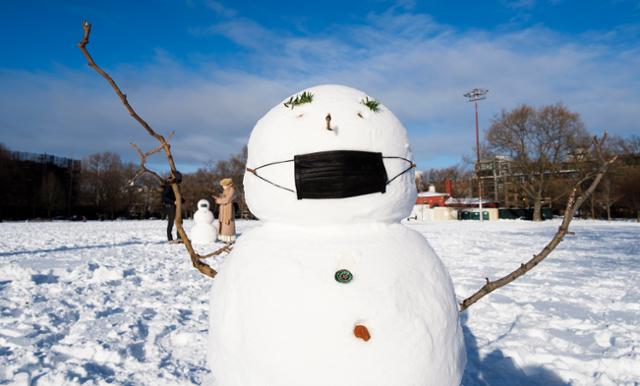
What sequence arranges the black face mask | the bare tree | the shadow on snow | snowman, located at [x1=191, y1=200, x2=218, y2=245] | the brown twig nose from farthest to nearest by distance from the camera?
1. the bare tree
2. snowman, located at [x1=191, y1=200, x2=218, y2=245]
3. the shadow on snow
4. the black face mask
5. the brown twig nose

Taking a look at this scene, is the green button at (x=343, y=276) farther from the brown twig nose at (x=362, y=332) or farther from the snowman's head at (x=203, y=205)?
the snowman's head at (x=203, y=205)

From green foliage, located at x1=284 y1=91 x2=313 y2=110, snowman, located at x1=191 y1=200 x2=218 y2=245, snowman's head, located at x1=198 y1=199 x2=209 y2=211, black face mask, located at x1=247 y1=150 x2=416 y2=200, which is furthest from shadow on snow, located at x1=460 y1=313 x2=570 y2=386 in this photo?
snowman's head, located at x1=198 y1=199 x2=209 y2=211

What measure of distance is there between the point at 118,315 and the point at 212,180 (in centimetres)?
4423

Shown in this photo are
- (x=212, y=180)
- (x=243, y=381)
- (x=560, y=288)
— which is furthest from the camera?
(x=212, y=180)

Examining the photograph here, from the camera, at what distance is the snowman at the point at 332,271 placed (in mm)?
1357

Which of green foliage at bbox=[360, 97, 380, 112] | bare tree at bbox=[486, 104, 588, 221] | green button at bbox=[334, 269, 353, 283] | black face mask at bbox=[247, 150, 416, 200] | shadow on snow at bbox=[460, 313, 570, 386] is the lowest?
shadow on snow at bbox=[460, 313, 570, 386]

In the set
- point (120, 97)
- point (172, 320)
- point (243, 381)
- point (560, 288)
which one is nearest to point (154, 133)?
point (120, 97)

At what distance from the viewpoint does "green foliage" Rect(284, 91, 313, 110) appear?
1.65 metres

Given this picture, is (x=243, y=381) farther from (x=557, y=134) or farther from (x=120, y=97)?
(x=557, y=134)

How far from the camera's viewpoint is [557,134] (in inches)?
1177

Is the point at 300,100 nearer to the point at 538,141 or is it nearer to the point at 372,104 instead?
the point at 372,104

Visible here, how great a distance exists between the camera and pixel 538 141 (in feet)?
99.9

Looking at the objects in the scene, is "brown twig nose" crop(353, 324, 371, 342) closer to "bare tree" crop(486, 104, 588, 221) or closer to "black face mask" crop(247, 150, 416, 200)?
"black face mask" crop(247, 150, 416, 200)

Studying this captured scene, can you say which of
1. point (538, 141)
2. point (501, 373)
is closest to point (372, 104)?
point (501, 373)
